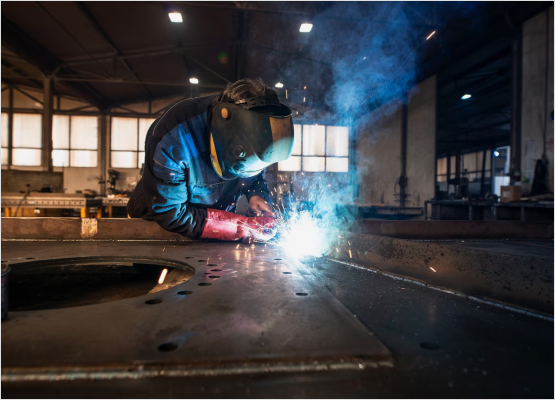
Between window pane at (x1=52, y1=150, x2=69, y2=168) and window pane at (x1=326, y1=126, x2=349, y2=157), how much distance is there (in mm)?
8243

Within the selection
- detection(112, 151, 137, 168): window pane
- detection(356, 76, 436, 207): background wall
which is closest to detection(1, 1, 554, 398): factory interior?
detection(356, 76, 436, 207): background wall

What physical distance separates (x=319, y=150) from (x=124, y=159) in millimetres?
6280

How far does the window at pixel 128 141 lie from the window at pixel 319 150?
470 centimetres

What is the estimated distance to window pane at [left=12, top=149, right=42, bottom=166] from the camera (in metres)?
10.0

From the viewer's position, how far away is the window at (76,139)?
10.2m

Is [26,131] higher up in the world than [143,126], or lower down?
lower down

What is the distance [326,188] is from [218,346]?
31.1 ft

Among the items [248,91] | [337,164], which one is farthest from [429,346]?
[337,164]

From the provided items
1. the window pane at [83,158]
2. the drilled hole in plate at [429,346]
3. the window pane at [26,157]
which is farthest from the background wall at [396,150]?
the window pane at [26,157]

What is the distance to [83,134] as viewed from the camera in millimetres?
10367

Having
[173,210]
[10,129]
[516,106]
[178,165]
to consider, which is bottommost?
[173,210]

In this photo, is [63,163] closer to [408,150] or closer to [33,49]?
[33,49]

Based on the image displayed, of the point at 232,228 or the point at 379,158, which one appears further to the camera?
the point at 379,158

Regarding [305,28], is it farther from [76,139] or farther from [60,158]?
[60,158]
